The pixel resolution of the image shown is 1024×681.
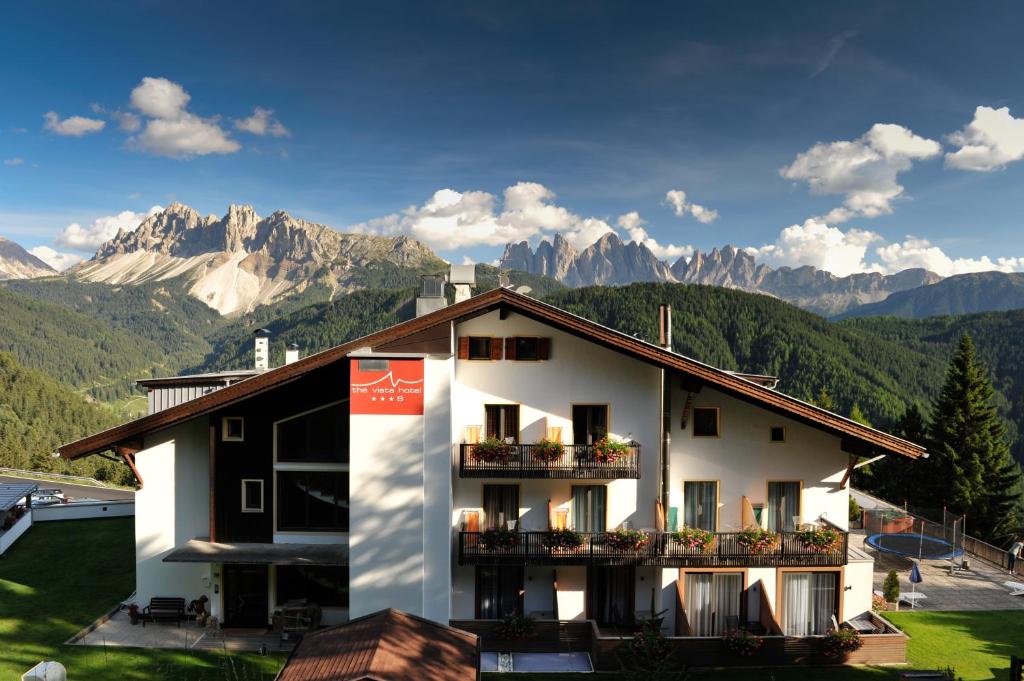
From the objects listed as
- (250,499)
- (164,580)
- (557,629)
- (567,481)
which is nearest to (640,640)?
(557,629)

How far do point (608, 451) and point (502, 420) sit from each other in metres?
3.36

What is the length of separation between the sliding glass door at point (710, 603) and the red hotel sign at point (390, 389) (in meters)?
9.90

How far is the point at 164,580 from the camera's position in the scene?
2027 centimetres

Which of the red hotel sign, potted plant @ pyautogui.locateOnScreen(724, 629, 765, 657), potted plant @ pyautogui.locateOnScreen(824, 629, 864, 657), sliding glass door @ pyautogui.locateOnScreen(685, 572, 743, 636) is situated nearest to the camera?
potted plant @ pyautogui.locateOnScreen(724, 629, 765, 657)

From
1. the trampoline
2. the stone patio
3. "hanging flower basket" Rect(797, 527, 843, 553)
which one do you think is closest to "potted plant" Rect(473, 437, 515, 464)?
the stone patio

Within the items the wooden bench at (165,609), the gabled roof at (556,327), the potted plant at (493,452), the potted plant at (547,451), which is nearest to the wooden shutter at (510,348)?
the gabled roof at (556,327)

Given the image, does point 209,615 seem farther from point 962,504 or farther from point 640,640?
point 962,504

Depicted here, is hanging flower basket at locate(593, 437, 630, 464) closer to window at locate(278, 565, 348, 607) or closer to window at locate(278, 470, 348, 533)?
window at locate(278, 470, 348, 533)

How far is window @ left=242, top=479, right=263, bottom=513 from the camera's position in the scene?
66.3ft

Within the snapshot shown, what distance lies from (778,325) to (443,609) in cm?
16342

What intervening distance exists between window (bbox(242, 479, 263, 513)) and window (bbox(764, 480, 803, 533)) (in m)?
15.8

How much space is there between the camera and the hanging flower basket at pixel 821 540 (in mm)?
18906

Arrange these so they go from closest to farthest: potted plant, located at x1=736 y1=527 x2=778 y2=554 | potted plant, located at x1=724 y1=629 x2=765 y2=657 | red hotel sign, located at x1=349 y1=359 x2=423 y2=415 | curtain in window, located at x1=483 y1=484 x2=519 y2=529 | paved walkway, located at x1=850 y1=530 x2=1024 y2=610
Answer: potted plant, located at x1=724 y1=629 x2=765 y2=657, red hotel sign, located at x1=349 y1=359 x2=423 y2=415, potted plant, located at x1=736 y1=527 x2=778 y2=554, curtain in window, located at x1=483 y1=484 x2=519 y2=529, paved walkway, located at x1=850 y1=530 x2=1024 y2=610

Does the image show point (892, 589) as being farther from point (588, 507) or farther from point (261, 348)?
point (261, 348)
